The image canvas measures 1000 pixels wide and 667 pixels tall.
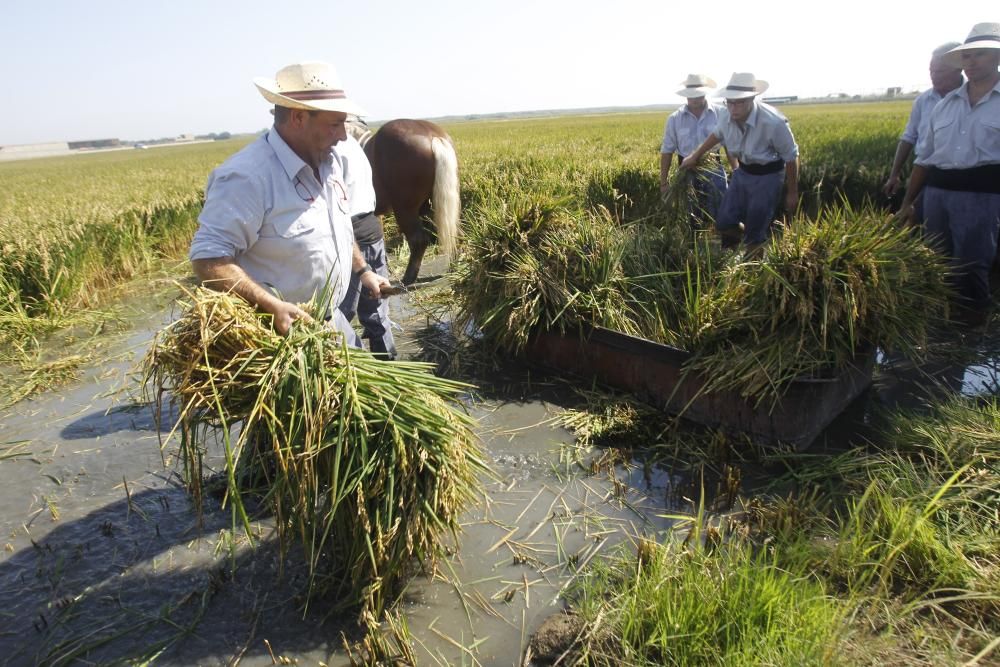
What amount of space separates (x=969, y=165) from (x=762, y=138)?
144 cm

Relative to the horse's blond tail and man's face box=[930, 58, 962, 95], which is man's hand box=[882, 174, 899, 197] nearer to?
man's face box=[930, 58, 962, 95]

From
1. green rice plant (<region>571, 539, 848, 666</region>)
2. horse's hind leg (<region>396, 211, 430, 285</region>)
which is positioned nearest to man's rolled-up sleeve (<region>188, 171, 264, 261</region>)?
green rice plant (<region>571, 539, 848, 666</region>)

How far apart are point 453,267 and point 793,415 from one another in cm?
270

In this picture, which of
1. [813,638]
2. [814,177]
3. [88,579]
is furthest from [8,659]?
[814,177]

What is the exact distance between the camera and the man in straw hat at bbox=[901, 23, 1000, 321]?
4.07 meters

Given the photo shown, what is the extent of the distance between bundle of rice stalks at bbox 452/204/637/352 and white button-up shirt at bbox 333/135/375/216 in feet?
3.80

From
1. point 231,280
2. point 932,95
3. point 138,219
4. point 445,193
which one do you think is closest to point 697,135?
point 932,95

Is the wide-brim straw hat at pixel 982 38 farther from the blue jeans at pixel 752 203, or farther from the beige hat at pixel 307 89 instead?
the beige hat at pixel 307 89

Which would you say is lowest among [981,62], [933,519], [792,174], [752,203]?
[933,519]

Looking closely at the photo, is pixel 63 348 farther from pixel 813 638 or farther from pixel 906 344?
pixel 906 344

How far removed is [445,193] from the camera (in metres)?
5.96

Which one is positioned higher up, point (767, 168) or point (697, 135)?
point (697, 135)

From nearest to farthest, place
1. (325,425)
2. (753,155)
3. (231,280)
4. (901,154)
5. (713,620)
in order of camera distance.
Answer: (713,620) → (325,425) → (231,280) → (753,155) → (901,154)

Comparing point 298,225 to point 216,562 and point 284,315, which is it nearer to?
point 284,315
